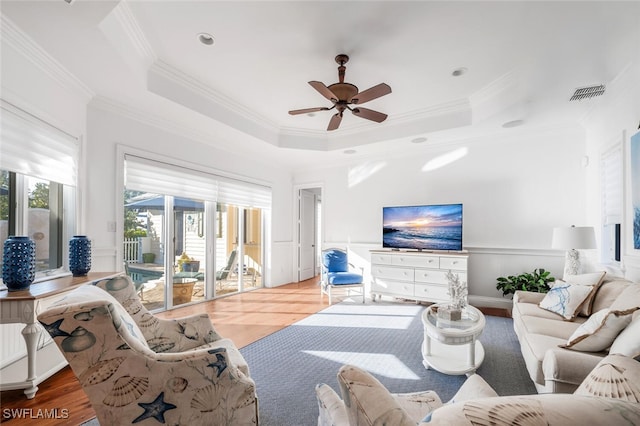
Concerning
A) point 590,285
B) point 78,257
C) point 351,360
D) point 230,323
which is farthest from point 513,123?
point 78,257

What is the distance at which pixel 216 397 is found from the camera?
1.44 meters

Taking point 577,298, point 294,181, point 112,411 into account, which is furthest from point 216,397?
point 294,181

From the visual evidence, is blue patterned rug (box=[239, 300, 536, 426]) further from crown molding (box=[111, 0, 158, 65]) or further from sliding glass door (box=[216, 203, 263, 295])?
crown molding (box=[111, 0, 158, 65])

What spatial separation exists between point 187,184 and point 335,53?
9.21 ft

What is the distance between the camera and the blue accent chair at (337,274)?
192 inches

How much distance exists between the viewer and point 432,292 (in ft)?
15.0

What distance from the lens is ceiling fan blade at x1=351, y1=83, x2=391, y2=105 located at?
2.82 meters

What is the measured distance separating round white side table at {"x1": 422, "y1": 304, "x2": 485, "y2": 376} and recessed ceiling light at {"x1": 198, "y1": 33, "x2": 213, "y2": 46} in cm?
312

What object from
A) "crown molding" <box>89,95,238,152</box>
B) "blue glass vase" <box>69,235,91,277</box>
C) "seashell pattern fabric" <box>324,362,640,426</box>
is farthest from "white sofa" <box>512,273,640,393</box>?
"crown molding" <box>89,95,238,152</box>

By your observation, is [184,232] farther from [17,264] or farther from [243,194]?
[17,264]

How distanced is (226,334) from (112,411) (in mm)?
2267

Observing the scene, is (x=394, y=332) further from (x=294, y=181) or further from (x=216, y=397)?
(x=294, y=181)

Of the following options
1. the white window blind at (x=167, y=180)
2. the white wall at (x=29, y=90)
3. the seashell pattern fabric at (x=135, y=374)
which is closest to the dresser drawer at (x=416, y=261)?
the white window blind at (x=167, y=180)

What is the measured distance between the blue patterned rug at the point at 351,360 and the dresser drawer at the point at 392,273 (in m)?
0.69
